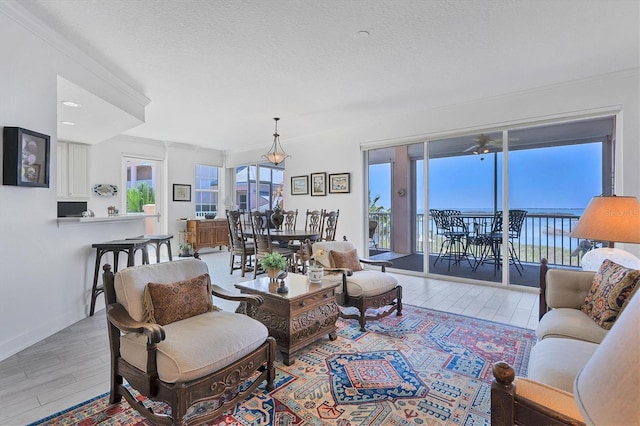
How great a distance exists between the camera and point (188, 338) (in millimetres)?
1748

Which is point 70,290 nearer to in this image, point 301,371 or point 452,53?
point 301,371

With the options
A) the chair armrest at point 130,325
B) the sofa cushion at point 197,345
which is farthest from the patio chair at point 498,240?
the chair armrest at point 130,325

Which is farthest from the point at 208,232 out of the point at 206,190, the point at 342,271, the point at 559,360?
the point at 559,360

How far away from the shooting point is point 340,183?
20.7ft

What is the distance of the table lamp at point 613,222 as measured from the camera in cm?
233

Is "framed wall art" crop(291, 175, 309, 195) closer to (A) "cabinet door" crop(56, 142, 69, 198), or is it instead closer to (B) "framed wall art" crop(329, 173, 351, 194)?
(B) "framed wall art" crop(329, 173, 351, 194)

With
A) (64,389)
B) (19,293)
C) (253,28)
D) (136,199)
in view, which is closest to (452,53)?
(253,28)

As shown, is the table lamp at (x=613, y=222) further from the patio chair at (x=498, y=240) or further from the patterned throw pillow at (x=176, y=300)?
the patterned throw pillow at (x=176, y=300)

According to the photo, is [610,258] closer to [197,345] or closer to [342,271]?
[342,271]

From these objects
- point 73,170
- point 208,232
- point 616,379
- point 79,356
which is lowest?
point 79,356

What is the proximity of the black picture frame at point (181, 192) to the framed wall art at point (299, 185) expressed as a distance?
281 centimetres

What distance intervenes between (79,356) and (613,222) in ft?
14.0

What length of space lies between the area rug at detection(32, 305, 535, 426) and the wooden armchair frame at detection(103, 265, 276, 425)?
0.11 m

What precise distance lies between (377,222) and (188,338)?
5.86 metres
